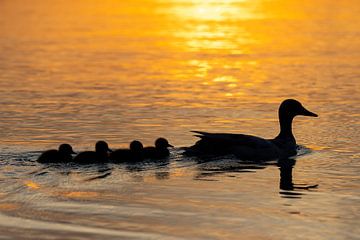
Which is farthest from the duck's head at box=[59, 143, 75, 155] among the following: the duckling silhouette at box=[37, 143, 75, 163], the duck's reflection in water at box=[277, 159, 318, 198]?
the duck's reflection in water at box=[277, 159, 318, 198]

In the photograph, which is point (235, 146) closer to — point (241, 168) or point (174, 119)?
point (241, 168)

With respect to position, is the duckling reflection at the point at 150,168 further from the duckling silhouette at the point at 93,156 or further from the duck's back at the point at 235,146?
the duck's back at the point at 235,146

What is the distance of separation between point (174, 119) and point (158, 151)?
Answer: 13.0ft

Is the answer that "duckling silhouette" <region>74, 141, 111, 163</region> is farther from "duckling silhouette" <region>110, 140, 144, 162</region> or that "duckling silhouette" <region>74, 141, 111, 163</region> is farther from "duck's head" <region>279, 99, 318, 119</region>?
"duck's head" <region>279, 99, 318, 119</region>

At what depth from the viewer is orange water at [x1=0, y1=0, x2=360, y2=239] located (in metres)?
11.3

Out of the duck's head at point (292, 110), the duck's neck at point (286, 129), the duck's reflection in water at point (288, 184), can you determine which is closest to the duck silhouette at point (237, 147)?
the duck's reflection in water at point (288, 184)

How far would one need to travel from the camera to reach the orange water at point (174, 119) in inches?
445

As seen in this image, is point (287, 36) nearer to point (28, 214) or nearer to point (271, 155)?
point (271, 155)

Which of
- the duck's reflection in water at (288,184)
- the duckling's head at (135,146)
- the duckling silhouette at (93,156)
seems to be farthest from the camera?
the duckling's head at (135,146)

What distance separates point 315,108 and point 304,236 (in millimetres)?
10394

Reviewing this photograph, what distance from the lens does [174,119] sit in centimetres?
1925

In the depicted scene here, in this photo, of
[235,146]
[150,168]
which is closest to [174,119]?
[235,146]

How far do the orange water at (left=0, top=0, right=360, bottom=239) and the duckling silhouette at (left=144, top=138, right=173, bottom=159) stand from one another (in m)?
0.26

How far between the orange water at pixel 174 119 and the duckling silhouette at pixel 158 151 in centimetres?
26
